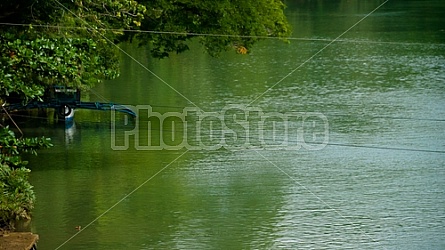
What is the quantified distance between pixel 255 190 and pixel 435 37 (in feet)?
85.3

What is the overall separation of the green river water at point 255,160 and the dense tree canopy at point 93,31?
6.23 feet

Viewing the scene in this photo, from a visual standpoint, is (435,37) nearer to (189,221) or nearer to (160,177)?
(160,177)

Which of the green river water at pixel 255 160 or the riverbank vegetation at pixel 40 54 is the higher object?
the riverbank vegetation at pixel 40 54

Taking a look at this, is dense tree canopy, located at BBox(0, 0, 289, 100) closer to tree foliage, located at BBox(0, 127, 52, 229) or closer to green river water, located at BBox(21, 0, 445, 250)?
tree foliage, located at BBox(0, 127, 52, 229)

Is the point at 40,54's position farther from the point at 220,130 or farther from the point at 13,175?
the point at 220,130

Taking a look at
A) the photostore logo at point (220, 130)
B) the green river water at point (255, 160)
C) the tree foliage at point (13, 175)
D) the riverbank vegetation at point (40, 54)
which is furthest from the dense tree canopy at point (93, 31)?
the green river water at point (255, 160)

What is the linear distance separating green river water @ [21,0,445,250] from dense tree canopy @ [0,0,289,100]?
1.90 m

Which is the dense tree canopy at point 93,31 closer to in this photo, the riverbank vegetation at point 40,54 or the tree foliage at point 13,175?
the riverbank vegetation at point 40,54

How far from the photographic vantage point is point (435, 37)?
1658 inches

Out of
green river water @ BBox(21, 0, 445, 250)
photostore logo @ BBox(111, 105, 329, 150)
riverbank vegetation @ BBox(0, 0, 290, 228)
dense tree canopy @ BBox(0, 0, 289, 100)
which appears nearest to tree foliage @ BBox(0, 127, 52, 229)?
riverbank vegetation @ BBox(0, 0, 290, 228)

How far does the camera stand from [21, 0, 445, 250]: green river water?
15.4m

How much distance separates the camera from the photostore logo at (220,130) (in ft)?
71.1

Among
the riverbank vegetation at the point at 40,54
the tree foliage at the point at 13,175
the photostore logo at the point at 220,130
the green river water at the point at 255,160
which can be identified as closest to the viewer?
the riverbank vegetation at the point at 40,54

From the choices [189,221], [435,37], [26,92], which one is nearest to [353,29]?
[435,37]
